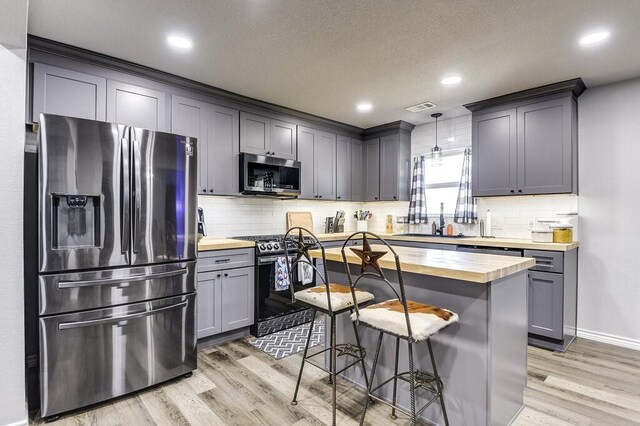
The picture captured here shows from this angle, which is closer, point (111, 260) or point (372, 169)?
point (111, 260)

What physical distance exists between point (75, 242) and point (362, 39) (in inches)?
95.4

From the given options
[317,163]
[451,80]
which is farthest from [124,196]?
[451,80]

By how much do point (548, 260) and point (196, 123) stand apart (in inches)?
144

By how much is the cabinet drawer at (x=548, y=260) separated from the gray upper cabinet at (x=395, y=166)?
197 centimetres

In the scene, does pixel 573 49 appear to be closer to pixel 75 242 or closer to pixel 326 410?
pixel 326 410

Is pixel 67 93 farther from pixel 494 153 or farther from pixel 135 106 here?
pixel 494 153

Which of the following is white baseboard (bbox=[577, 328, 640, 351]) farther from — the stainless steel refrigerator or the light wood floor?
the stainless steel refrigerator

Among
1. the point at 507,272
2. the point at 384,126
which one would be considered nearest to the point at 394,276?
the point at 507,272

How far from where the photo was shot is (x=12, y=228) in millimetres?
1712

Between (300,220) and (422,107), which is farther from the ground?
(422,107)

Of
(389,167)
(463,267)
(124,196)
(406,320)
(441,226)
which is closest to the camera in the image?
(406,320)

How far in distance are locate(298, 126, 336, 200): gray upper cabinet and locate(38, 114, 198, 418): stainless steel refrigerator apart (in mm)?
1982

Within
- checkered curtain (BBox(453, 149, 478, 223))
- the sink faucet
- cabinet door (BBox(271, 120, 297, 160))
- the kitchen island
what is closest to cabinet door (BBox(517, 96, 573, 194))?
checkered curtain (BBox(453, 149, 478, 223))

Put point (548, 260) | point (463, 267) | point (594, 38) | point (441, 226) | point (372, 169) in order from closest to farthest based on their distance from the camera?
point (463, 267)
point (594, 38)
point (548, 260)
point (441, 226)
point (372, 169)
